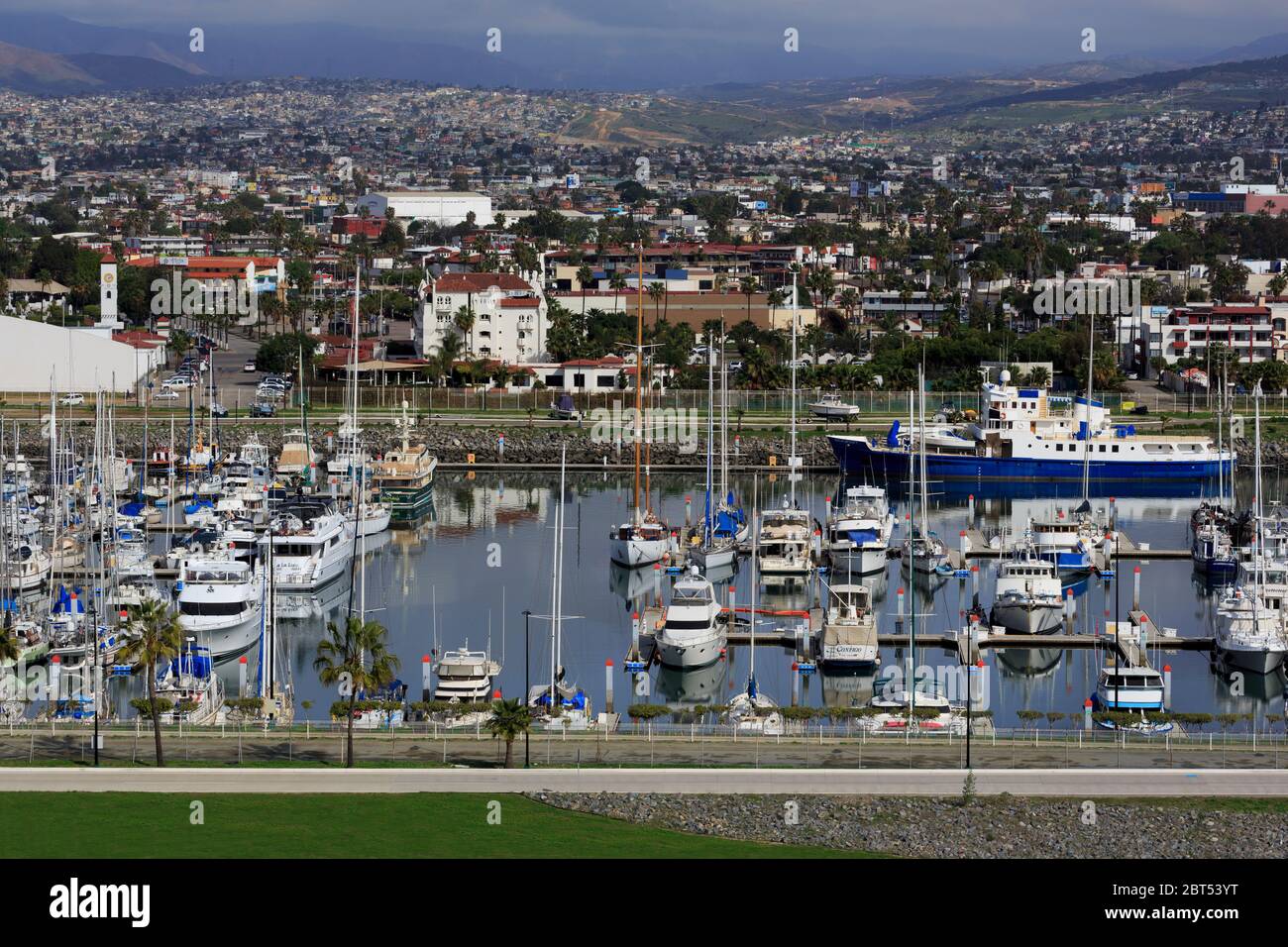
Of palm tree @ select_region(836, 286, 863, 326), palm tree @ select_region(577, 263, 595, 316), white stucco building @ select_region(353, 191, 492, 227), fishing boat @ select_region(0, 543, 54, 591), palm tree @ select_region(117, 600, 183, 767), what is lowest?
fishing boat @ select_region(0, 543, 54, 591)

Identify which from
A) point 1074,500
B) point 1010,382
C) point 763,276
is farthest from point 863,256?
point 1074,500

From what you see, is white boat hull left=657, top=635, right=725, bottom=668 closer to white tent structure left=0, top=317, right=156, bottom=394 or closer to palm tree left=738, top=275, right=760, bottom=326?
white tent structure left=0, top=317, right=156, bottom=394

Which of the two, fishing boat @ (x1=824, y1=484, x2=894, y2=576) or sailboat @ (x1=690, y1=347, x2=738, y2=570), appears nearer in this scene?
sailboat @ (x1=690, y1=347, x2=738, y2=570)

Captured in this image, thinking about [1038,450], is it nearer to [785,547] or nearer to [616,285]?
[785,547]

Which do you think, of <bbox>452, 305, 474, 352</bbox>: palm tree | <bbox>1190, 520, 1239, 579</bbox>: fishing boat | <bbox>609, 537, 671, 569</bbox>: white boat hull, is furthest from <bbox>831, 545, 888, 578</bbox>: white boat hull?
<bbox>452, 305, 474, 352</bbox>: palm tree

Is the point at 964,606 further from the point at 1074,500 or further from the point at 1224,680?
the point at 1074,500

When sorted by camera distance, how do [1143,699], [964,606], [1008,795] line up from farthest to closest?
[964,606] < [1143,699] < [1008,795]

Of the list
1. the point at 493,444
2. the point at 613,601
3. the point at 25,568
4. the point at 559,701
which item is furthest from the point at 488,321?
the point at 559,701
